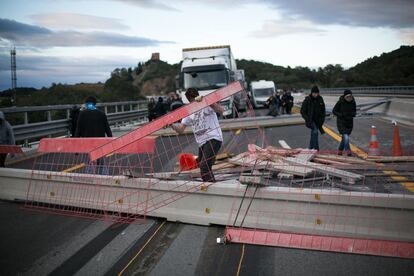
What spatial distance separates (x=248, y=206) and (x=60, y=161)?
7.76 meters

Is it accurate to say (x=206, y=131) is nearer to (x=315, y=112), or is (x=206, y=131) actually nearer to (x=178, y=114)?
(x=178, y=114)

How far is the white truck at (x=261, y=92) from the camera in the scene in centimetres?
4453

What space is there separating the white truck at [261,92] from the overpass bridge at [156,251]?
37933mm

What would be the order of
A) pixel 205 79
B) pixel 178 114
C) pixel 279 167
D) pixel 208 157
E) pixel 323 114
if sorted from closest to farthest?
1. pixel 178 114
2. pixel 208 157
3. pixel 279 167
4. pixel 323 114
5. pixel 205 79

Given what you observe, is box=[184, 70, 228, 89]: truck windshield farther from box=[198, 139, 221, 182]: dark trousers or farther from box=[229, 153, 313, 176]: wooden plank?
box=[198, 139, 221, 182]: dark trousers

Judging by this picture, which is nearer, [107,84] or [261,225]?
[261,225]

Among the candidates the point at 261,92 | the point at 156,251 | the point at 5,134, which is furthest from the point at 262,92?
the point at 156,251

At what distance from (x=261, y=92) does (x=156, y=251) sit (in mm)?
40939

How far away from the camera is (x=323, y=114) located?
1189 centimetres

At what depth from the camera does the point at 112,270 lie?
4.45 meters

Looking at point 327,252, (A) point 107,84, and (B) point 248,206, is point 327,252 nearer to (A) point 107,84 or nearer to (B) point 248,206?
(B) point 248,206

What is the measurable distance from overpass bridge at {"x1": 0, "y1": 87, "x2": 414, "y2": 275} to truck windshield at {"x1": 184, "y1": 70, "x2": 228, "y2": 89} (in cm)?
1804

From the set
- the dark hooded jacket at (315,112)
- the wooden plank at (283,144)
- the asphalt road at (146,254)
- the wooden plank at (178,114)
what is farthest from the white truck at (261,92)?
the wooden plank at (178,114)

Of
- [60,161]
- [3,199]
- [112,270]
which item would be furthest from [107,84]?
[112,270]
